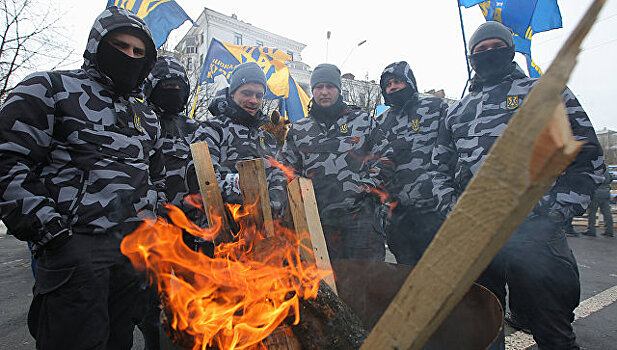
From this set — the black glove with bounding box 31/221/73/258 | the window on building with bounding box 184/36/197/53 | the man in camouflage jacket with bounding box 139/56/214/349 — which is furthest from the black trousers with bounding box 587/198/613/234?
the window on building with bounding box 184/36/197/53

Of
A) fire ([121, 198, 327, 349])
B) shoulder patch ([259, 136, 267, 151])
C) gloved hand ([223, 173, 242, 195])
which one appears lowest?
fire ([121, 198, 327, 349])

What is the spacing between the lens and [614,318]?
10.9ft

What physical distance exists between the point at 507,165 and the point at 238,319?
1.33 metres

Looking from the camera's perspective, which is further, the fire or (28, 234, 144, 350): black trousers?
(28, 234, 144, 350): black trousers

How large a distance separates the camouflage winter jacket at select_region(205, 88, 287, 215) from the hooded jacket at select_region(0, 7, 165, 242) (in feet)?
2.97

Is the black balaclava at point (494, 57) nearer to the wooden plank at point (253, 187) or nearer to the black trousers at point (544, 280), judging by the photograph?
the black trousers at point (544, 280)

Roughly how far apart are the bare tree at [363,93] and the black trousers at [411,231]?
24.1 meters

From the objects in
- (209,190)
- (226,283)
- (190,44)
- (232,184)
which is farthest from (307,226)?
(190,44)

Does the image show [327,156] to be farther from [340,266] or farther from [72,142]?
[72,142]

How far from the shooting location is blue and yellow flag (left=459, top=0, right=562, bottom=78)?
15.1 feet

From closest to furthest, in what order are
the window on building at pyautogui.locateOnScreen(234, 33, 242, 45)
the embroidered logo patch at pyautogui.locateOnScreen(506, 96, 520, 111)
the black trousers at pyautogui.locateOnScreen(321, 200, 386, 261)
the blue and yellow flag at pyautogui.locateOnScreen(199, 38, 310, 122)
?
the embroidered logo patch at pyautogui.locateOnScreen(506, 96, 520, 111), the black trousers at pyautogui.locateOnScreen(321, 200, 386, 261), the blue and yellow flag at pyautogui.locateOnScreen(199, 38, 310, 122), the window on building at pyautogui.locateOnScreen(234, 33, 242, 45)

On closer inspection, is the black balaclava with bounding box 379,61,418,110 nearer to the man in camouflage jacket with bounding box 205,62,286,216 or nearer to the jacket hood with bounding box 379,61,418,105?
the jacket hood with bounding box 379,61,418,105

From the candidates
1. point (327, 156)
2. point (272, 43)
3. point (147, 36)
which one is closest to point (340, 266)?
point (327, 156)

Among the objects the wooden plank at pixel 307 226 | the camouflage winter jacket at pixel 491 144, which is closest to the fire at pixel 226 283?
the wooden plank at pixel 307 226
